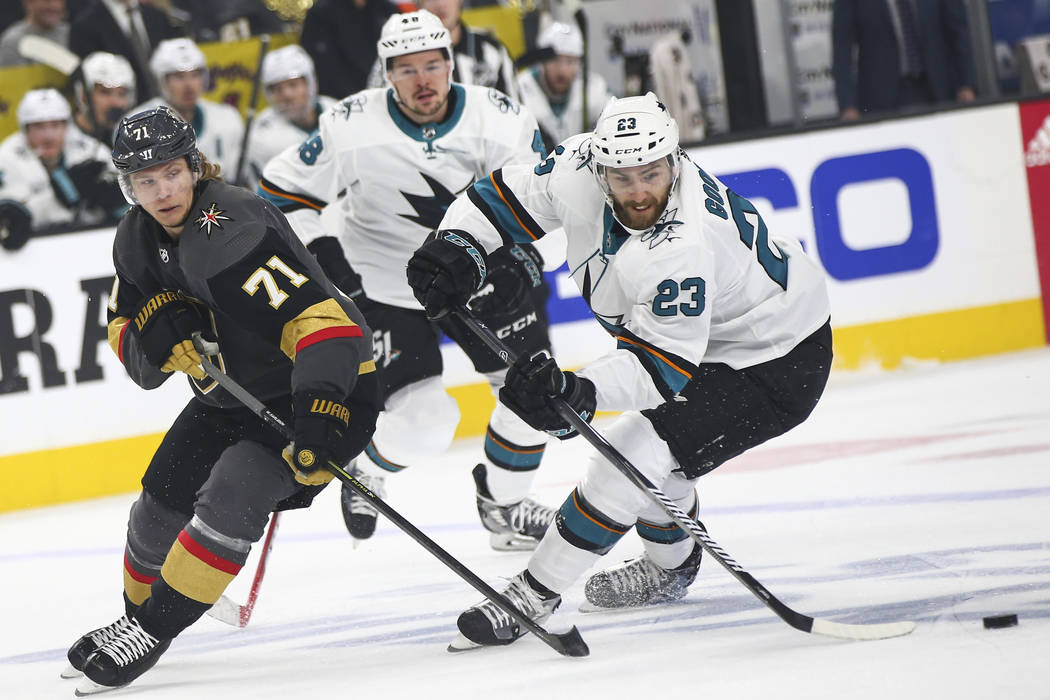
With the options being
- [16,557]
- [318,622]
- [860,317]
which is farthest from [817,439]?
[16,557]

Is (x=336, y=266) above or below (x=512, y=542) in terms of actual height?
above

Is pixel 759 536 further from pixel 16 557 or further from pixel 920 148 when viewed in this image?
pixel 920 148

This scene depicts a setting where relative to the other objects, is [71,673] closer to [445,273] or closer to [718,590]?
[445,273]

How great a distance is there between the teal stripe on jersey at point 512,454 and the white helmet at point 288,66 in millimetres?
2760

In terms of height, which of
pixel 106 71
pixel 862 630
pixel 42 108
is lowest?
pixel 862 630

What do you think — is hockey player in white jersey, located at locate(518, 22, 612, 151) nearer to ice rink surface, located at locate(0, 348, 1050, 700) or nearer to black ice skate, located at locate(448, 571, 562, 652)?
ice rink surface, located at locate(0, 348, 1050, 700)

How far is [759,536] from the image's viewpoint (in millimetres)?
3793

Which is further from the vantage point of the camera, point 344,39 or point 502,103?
point 344,39

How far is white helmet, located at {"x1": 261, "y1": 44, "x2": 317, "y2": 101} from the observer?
627cm

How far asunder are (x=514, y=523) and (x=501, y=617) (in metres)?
1.11

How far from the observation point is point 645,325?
271cm

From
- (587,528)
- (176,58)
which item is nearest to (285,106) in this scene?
(176,58)

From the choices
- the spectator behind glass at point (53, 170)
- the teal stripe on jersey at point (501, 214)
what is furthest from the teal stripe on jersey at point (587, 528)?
the spectator behind glass at point (53, 170)

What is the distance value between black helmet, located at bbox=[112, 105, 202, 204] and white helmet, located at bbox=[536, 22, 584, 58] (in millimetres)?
3864
